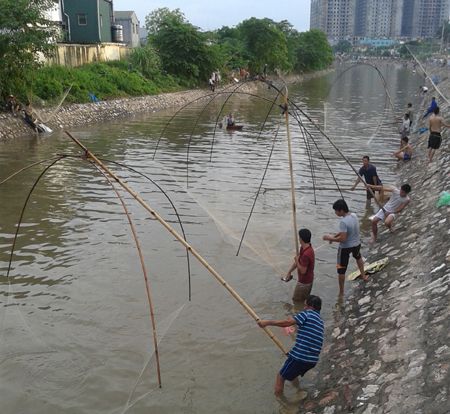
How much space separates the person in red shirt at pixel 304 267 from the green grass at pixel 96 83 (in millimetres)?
19525

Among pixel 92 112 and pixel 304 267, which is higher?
pixel 92 112

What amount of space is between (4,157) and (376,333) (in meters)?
15.2

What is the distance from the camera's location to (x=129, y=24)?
5075 cm

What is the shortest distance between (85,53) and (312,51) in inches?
2018

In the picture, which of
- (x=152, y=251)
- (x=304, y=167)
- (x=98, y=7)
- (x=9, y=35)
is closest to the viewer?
(x=152, y=251)

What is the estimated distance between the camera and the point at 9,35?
62.3ft

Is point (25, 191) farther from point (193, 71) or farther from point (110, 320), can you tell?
point (193, 71)

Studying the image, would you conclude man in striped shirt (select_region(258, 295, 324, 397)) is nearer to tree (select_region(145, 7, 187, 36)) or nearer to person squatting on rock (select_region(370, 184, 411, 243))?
person squatting on rock (select_region(370, 184, 411, 243))

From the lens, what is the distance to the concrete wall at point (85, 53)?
92.4 feet

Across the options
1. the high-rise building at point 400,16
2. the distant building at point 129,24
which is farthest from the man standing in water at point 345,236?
the high-rise building at point 400,16

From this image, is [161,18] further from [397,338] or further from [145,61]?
[397,338]

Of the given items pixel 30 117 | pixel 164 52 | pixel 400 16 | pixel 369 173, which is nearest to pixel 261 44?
pixel 164 52

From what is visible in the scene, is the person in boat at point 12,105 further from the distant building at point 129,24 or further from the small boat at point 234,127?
the distant building at point 129,24

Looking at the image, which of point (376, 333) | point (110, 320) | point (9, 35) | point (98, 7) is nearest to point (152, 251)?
point (110, 320)
